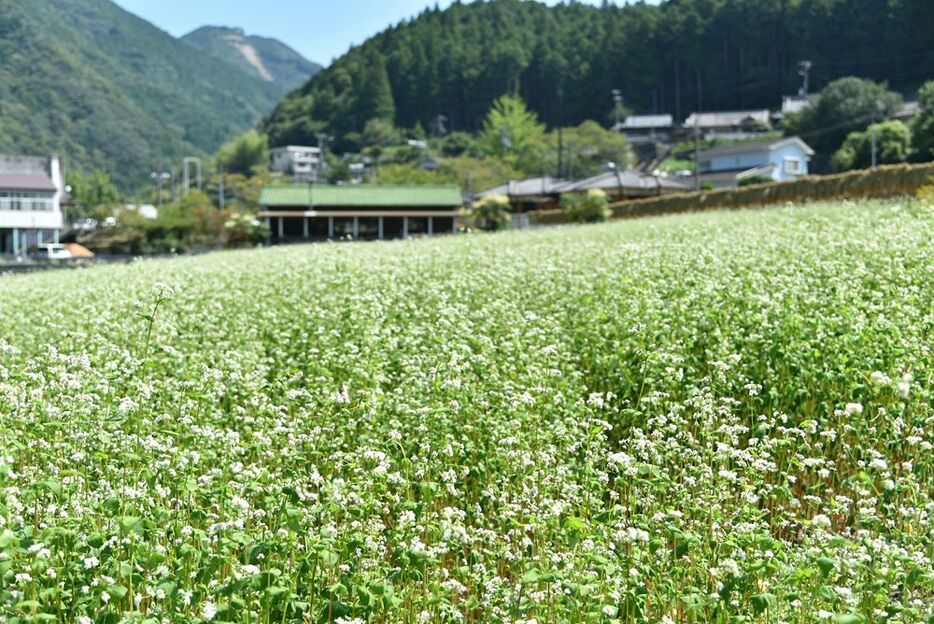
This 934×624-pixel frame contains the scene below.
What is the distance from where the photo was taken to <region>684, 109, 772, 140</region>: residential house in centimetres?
13175

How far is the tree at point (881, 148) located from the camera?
7300 cm

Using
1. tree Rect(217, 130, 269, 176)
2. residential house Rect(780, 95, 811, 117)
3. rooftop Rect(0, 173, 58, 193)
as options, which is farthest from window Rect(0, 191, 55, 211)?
tree Rect(217, 130, 269, 176)

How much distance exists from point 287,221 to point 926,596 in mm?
75182

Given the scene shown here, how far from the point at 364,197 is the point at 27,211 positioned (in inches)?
1419

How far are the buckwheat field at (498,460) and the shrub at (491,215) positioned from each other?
57826 mm

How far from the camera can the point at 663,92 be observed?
168 metres

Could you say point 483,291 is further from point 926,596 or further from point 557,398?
point 926,596

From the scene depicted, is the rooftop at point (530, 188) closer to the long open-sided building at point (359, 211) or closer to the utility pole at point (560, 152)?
the utility pole at point (560, 152)

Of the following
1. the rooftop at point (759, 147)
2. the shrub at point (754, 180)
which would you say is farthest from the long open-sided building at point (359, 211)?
the rooftop at point (759, 147)

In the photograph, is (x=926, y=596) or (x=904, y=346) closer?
(x=926, y=596)

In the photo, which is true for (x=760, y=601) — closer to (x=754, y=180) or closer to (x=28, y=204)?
(x=754, y=180)

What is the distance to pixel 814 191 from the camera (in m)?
39.9

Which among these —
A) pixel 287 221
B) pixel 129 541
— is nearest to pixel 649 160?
pixel 287 221

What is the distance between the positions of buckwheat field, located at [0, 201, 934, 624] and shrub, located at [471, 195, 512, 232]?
5783cm
